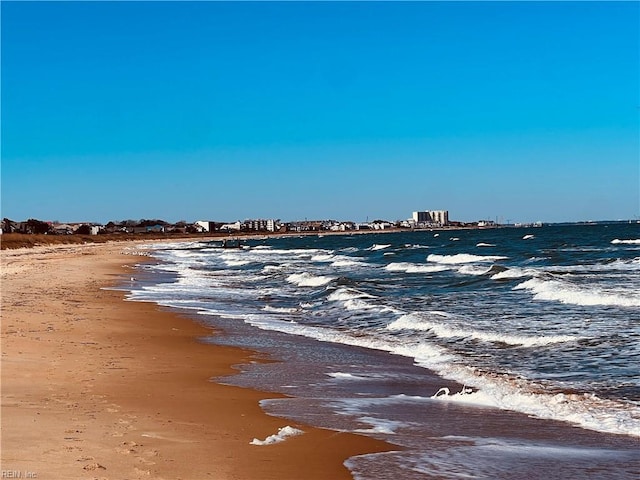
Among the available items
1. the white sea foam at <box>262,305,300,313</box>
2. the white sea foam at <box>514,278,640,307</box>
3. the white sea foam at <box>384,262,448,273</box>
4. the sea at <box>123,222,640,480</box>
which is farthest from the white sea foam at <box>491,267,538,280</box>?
the white sea foam at <box>262,305,300,313</box>

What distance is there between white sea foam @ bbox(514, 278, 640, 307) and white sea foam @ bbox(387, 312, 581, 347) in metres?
5.47

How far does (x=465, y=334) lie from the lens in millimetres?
16516

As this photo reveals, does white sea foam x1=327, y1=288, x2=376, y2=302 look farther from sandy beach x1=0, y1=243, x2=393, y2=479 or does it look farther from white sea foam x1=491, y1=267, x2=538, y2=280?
sandy beach x1=0, y1=243, x2=393, y2=479

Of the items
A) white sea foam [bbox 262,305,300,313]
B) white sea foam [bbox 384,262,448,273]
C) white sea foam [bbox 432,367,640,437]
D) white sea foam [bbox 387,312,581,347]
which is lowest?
white sea foam [bbox 384,262,448,273]

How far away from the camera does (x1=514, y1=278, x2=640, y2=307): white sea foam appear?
21375 millimetres

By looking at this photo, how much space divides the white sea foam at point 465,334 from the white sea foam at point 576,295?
5.47m

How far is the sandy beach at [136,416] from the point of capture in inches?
255

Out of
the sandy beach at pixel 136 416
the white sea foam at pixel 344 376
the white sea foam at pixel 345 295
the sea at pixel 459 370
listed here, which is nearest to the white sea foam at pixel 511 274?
the sea at pixel 459 370

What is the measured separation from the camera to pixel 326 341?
16.6 metres

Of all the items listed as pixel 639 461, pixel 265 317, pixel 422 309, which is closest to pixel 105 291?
pixel 265 317

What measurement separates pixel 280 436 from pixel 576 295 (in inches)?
686

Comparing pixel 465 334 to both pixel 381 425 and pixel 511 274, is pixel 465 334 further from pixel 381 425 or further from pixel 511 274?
pixel 511 274

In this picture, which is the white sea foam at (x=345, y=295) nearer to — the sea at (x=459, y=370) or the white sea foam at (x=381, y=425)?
the sea at (x=459, y=370)

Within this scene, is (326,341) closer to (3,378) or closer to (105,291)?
Result: (3,378)
